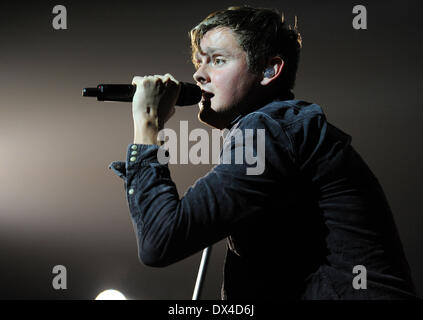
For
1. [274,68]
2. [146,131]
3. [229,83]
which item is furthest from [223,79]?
[146,131]

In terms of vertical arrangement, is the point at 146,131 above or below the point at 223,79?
below

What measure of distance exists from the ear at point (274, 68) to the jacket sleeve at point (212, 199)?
0.24 metres

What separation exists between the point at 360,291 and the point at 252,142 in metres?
0.33

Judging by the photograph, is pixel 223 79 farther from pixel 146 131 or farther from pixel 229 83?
pixel 146 131

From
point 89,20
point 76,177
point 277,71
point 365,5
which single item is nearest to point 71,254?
point 76,177

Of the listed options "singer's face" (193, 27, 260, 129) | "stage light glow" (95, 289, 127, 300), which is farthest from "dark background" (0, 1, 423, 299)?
"singer's face" (193, 27, 260, 129)

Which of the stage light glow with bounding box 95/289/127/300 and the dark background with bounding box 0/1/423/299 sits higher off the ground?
the dark background with bounding box 0/1/423/299

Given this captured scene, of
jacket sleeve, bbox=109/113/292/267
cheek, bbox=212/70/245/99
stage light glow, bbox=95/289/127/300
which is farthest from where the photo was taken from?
stage light glow, bbox=95/289/127/300

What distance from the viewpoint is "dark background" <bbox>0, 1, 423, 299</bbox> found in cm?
206

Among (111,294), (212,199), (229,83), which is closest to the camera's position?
(212,199)

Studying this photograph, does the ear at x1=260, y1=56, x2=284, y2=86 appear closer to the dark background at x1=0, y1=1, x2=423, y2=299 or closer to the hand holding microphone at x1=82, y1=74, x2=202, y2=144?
the hand holding microphone at x1=82, y1=74, x2=202, y2=144

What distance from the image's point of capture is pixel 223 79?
0.95 meters

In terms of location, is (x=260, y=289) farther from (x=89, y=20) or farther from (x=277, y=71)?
(x=89, y=20)

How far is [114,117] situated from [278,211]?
1764 mm
